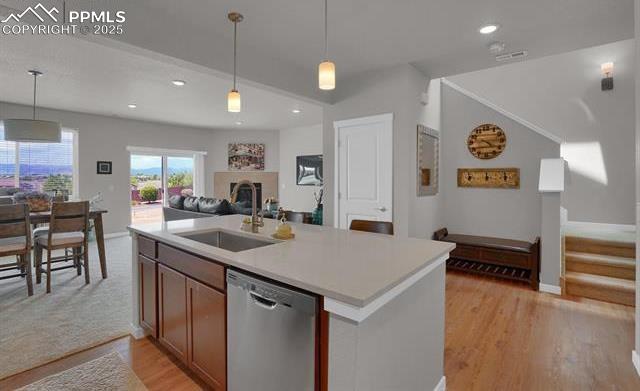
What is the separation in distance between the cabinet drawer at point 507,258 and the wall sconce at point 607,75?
2899 mm

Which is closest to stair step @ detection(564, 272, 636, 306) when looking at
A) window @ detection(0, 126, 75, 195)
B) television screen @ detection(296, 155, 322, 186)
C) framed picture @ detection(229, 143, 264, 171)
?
television screen @ detection(296, 155, 322, 186)

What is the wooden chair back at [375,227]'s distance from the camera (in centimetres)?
251

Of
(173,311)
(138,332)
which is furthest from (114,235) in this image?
(173,311)

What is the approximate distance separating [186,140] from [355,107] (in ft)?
18.5

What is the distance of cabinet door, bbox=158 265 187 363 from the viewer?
1.94 meters

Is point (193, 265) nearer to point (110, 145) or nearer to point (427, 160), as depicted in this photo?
point (427, 160)

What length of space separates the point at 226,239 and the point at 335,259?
1229 mm

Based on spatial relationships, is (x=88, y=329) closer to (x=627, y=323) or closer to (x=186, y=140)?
(x=627, y=323)

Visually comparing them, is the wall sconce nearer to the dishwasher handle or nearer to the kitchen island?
the kitchen island

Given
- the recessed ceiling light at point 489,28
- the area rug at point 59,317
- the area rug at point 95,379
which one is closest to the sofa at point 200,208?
the area rug at point 59,317

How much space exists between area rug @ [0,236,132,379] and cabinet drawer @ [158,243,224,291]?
1027 mm

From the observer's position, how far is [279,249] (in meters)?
1.79

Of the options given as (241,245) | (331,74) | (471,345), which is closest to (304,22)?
(331,74)

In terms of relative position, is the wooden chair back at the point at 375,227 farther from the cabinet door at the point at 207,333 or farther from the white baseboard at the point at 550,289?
the white baseboard at the point at 550,289
